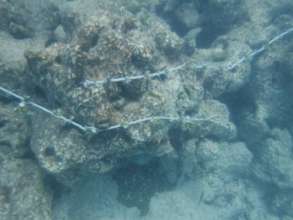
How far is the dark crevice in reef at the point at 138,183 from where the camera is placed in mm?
6703

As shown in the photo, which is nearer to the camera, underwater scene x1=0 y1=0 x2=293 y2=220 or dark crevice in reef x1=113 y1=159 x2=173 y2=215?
underwater scene x1=0 y1=0 x2=293 y2=220

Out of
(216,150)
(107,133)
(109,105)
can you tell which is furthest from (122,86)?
(216,150)

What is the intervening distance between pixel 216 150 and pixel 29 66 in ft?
13.8

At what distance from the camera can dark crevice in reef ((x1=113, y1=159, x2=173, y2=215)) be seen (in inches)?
264

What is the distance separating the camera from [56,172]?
555 cm

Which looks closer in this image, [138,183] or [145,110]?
[145,110]

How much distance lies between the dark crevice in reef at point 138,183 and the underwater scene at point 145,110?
0.08 feet

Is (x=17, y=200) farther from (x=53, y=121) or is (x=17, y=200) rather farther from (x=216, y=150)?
(x=216, y=150)

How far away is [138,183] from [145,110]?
1925 mm

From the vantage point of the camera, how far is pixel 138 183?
6785 millimetres

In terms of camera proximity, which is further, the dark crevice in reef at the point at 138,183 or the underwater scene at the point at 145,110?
the dark crevice in reef at the point at 138,183

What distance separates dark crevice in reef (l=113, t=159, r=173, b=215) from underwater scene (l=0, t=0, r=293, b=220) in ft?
0.08

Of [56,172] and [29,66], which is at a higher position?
[29,66]

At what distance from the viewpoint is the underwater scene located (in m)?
5.43
